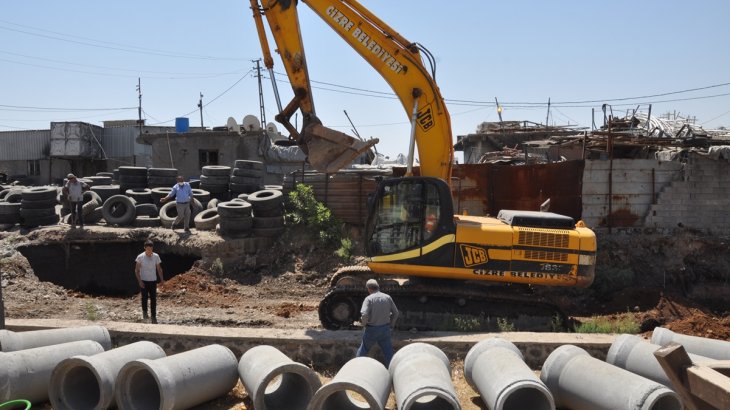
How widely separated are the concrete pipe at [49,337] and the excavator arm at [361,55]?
13.6 feet

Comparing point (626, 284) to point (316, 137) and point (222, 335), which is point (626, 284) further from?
point (222, 335)

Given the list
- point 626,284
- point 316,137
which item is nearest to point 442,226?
point 316,137

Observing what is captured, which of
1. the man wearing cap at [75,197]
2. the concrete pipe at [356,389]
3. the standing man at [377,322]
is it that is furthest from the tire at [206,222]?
the concrete pipe at [356,389]

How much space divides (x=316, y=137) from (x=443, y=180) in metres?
2.21

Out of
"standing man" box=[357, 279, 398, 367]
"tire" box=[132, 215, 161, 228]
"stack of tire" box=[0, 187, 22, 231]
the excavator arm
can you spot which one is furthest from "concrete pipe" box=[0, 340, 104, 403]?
"stack of tire" box=[0, 187, 22, 231]

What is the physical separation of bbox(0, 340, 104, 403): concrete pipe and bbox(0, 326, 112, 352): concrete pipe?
416mm

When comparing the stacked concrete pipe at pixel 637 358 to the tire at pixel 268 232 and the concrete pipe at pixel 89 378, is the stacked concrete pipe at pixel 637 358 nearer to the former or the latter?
the concrete pipe at pixel 89 378

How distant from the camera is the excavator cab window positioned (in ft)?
33.4

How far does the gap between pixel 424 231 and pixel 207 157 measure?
2056 cm

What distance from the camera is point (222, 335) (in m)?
9.02

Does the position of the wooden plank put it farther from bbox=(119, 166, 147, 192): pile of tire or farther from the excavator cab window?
bbox=(119, 166, 147, 192): pile of tire

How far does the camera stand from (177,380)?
6.97 metres

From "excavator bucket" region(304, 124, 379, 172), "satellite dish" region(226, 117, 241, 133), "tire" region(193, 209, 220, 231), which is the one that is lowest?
"tire" region(193, 209, 220, 231)

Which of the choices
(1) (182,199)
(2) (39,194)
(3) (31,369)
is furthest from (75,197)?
(3) (31,369)
